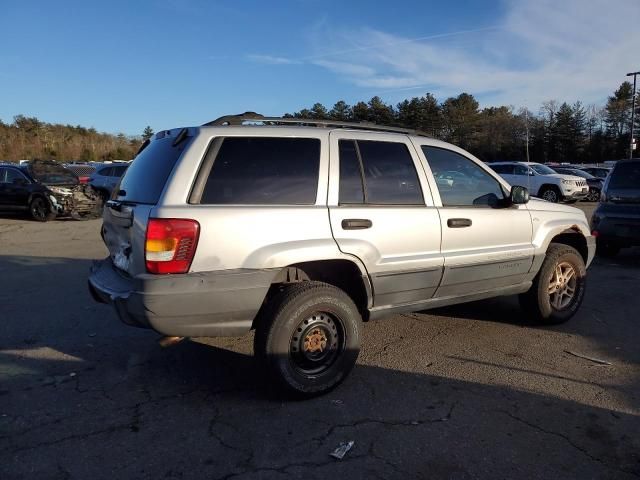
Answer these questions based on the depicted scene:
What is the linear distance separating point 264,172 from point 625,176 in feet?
25.0

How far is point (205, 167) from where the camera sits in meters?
3.48

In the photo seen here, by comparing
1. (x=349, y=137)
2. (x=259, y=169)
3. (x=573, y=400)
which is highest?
(x=349, y=137)

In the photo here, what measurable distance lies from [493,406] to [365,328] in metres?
1.90

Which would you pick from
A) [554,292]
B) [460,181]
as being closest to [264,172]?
[460,181]

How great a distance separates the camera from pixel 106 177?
802 inches

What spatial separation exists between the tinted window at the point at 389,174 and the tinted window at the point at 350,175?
63mm

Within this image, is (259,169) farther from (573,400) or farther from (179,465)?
(573,400)

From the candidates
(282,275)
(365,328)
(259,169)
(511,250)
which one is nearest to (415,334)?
(365,328)

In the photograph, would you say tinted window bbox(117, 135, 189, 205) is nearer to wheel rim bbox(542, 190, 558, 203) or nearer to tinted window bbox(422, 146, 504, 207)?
tinted window bbox(422, 146, 504, 207)

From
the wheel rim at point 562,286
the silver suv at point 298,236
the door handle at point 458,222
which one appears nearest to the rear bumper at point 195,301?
the silver suv at point 298,236

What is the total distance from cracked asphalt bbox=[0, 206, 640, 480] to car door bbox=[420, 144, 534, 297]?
0.66 meters

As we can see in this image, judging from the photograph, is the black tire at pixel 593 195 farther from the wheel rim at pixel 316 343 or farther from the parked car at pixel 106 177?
the wheel rim at pixel 316 343

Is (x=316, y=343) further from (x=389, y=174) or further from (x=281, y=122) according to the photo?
(x=281, y=122)

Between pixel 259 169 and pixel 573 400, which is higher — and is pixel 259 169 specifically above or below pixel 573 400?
above
